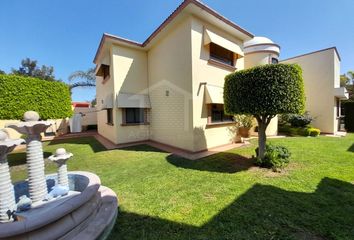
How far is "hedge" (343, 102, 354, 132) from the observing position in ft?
62.4

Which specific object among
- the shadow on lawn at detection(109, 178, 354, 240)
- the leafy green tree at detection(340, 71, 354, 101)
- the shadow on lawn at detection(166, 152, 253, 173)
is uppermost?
the leafy green tree at detection(340, 71, 354, 101)

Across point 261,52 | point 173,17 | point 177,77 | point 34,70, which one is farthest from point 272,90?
point 34,70

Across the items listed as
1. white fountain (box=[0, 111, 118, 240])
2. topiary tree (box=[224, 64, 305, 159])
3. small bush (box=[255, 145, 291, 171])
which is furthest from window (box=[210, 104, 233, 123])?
white fountain (box=[0, 111, 118, 240])

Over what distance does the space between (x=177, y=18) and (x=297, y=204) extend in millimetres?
10040

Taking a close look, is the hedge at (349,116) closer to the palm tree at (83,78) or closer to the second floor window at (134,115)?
the second floor window at (134,115)

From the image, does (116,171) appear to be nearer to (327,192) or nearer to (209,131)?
(209,131)

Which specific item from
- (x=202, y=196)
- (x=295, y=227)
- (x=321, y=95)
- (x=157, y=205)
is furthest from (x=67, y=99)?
(x=321, y=95)

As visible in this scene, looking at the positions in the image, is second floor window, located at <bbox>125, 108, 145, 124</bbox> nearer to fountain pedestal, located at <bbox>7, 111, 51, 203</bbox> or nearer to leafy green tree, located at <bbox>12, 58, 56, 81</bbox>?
fountain pedestal, located at <bbox>7, 111, 51, 203</bbox>

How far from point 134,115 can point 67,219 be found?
1020 cm

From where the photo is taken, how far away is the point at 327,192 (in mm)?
4988

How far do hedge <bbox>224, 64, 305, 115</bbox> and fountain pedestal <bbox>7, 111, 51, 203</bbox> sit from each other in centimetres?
690

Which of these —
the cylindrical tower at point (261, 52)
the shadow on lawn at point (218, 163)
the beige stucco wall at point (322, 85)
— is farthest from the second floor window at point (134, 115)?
the beige stucco wall at point (322, 85)

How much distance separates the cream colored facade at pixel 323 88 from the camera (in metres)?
16.4

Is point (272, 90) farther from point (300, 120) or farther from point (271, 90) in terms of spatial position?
point (300, 120)
